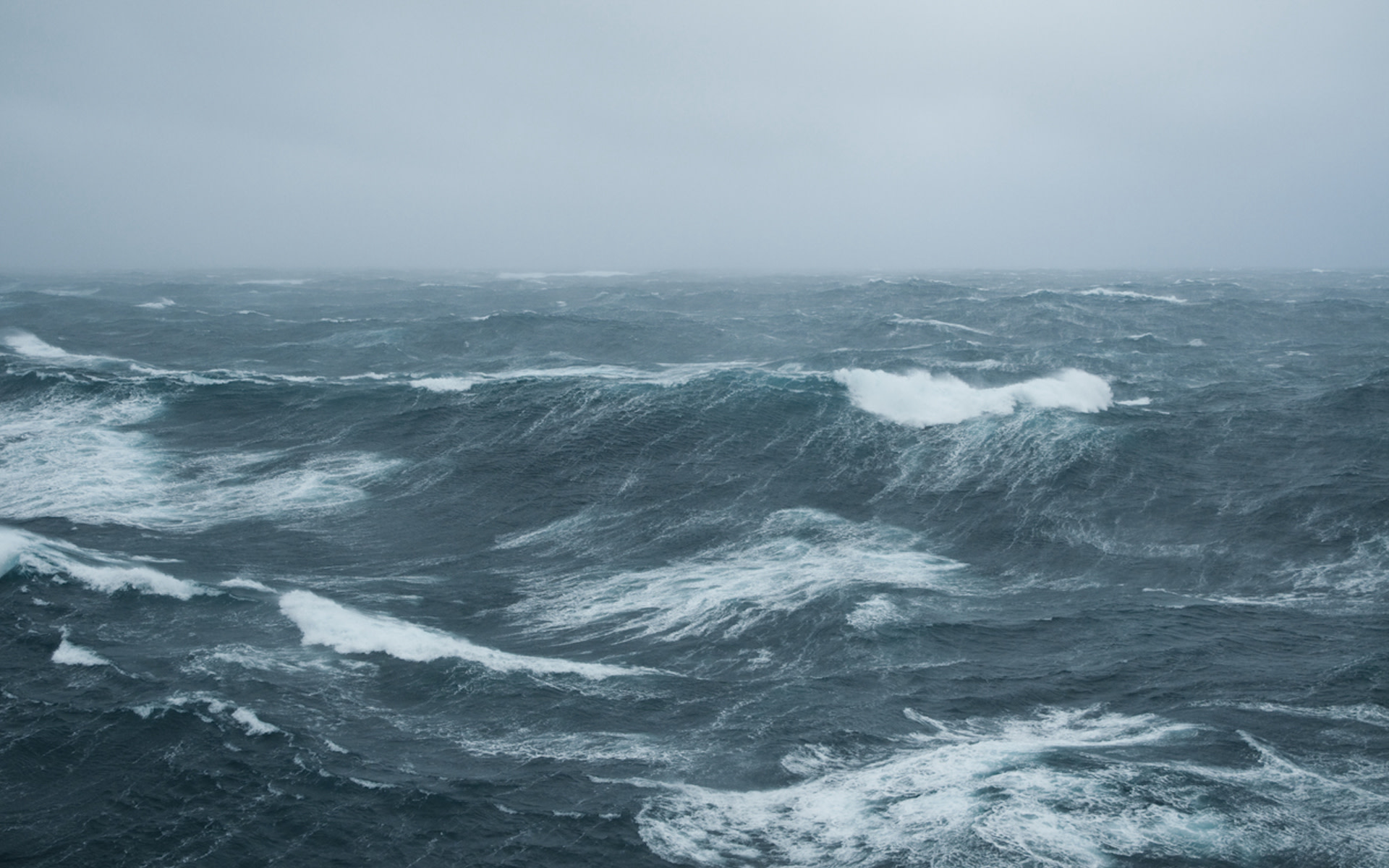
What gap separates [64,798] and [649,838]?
8.68 metres

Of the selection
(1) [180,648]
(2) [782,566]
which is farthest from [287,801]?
(2) [782,566]

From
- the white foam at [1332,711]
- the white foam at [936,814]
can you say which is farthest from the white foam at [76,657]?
the white foam at [1332,711]

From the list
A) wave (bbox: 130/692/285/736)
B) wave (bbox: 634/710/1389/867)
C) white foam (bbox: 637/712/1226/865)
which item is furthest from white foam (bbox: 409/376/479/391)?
white foam (bbox: 637/712/1226/865)

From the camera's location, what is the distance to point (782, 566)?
74.3ft

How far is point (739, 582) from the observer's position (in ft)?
71.5

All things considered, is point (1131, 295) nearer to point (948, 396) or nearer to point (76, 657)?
point (948, 396)

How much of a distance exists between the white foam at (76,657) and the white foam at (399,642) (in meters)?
3.55

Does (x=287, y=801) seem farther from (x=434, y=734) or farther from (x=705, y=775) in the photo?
(x=705, y=775)

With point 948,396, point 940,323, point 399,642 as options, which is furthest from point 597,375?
point 940,323

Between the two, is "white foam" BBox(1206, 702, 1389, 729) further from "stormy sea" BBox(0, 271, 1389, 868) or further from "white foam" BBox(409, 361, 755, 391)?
"white foam" BBox(409, 361, 755, 391)

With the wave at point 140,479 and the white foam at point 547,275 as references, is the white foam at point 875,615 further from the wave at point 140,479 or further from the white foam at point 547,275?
the white foam at point 547,275

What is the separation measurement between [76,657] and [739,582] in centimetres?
1401

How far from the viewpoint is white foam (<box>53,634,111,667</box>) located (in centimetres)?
1680

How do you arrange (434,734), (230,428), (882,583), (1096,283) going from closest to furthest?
1. (434,734)
2. (882,583)
3. (230,428)
4. (1096,283)
